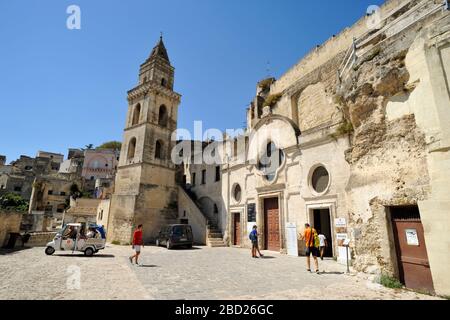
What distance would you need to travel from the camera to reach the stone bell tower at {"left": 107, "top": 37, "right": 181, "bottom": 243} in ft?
64.2

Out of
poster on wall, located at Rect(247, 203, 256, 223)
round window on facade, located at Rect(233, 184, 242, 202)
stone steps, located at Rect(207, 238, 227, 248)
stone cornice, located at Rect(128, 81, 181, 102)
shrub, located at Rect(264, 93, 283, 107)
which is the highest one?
stone cornice, located at Rect(128, 81, 181, 102)

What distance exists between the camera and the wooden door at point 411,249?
557cm

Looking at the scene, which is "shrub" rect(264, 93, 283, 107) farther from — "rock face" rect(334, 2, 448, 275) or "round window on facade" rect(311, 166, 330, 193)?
"rock face" rect(334, 2, 448, 275)

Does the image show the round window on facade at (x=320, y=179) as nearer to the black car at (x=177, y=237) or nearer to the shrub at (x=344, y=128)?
the shrub at (x=344, y=128)

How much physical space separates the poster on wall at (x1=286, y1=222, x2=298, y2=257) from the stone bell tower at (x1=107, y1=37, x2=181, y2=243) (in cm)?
1183

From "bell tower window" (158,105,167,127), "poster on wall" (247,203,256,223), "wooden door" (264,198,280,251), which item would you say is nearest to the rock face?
"wooden door" (264,198,280,251)

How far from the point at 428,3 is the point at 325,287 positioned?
795 centimetres

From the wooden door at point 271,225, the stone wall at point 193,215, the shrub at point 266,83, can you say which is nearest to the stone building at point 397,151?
the wooden door at point 271,225

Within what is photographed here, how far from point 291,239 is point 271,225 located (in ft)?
7.04

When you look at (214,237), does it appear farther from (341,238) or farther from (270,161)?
(341,238)

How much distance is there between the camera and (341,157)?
36.5ft

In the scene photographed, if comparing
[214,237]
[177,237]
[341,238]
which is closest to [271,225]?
[341,238]
